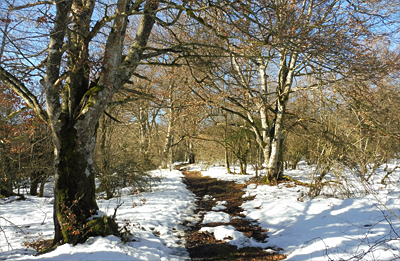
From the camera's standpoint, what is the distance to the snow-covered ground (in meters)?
3.21

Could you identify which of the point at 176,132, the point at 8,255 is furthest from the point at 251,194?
the point at 176,132

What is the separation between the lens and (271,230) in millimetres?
4777

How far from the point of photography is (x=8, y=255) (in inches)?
136

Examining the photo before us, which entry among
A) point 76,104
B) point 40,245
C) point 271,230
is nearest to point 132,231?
point 40,245

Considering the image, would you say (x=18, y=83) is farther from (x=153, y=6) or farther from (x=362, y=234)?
(x=362, y=234)

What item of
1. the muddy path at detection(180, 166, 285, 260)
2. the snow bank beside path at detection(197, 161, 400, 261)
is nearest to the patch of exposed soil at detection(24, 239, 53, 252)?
the muddy path at detection(180, 166, 285, 260)

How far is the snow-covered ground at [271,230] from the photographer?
10.5ft

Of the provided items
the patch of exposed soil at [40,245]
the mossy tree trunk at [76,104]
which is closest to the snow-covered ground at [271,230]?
the patch of exposed soil at [40,245]

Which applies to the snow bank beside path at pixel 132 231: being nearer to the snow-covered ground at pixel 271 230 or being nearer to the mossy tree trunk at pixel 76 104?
the snow-covered ground at pixel 271 230

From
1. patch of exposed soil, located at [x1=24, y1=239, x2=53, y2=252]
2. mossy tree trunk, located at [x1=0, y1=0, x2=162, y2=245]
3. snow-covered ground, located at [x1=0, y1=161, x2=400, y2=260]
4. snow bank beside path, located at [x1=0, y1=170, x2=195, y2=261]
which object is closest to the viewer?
snow-covered ground, located at [x1=0, y1=161, x2=400, y2=260]

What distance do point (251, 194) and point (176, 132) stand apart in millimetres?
12388

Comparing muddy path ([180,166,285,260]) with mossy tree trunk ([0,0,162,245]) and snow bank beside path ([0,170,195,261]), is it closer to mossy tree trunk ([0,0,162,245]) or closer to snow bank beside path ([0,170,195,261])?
snow bank beside path ([0,170,195,261])

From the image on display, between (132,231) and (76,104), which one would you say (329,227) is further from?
(76,104)

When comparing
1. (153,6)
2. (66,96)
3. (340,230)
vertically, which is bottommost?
(340,230)
